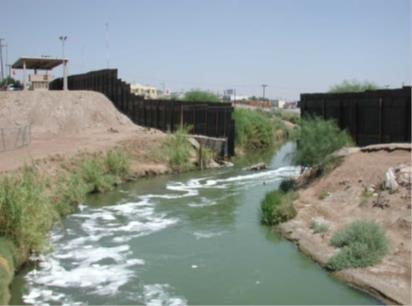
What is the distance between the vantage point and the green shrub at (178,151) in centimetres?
3825

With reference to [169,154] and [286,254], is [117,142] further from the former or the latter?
[286,254]

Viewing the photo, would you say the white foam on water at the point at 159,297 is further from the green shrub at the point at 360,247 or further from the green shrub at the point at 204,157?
the green shrub at the point at 204,157

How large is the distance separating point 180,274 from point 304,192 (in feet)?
30.3

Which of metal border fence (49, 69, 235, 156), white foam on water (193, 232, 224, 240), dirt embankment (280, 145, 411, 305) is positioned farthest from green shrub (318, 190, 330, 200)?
metal border fence (49, 69, 235, 156)

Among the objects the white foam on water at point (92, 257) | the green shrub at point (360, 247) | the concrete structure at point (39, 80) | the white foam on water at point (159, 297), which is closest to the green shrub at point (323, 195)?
the green shrub at point (360, 247)

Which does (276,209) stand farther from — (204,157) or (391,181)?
(204,157)

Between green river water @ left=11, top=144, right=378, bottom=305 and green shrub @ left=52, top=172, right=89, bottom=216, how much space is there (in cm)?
54

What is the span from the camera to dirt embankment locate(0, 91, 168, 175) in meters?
36.7

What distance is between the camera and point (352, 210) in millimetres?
18859

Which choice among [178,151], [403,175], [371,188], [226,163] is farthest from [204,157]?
[403,175]

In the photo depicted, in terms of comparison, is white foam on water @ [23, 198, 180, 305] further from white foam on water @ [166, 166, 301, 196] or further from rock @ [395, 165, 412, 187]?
rock @ [395, 165, 412, 187]

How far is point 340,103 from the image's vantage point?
1084 inches

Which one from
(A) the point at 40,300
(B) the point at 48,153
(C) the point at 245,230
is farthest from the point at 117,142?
(A) the point at 40,300

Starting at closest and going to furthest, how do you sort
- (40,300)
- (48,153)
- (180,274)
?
1. (40,300)
2. (180,274)
3. (48,153)
